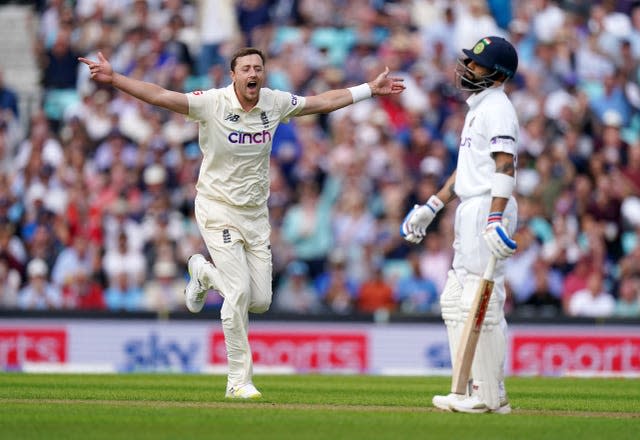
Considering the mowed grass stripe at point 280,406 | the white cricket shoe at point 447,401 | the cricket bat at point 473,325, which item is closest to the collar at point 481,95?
the cricket bat at point 473,325

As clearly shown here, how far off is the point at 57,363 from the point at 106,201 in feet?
10.4

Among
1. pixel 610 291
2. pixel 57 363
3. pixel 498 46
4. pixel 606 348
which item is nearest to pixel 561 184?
pixel 610 291

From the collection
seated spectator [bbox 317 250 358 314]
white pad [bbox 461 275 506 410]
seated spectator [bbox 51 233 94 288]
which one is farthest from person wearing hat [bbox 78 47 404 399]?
seated spectator [bbox 51 233 94 288]

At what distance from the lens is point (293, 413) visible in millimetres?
8719

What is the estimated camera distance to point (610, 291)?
56.5ft

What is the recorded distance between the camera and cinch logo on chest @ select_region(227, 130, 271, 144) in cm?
991

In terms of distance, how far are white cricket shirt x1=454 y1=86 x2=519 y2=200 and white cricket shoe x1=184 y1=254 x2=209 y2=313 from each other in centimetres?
237

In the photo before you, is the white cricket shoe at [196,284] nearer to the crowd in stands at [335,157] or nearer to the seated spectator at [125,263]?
the crowd in stands at [335,157]

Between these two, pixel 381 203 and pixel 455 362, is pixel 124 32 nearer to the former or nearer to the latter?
pixel 381 203

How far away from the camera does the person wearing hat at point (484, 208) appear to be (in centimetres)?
862

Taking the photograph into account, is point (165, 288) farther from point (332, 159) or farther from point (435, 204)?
point (435, 204)

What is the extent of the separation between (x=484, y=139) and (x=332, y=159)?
10.2 m

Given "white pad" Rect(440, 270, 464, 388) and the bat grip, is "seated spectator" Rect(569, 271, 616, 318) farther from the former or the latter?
the bat grip

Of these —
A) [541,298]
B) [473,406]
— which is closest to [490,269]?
[473,406]
